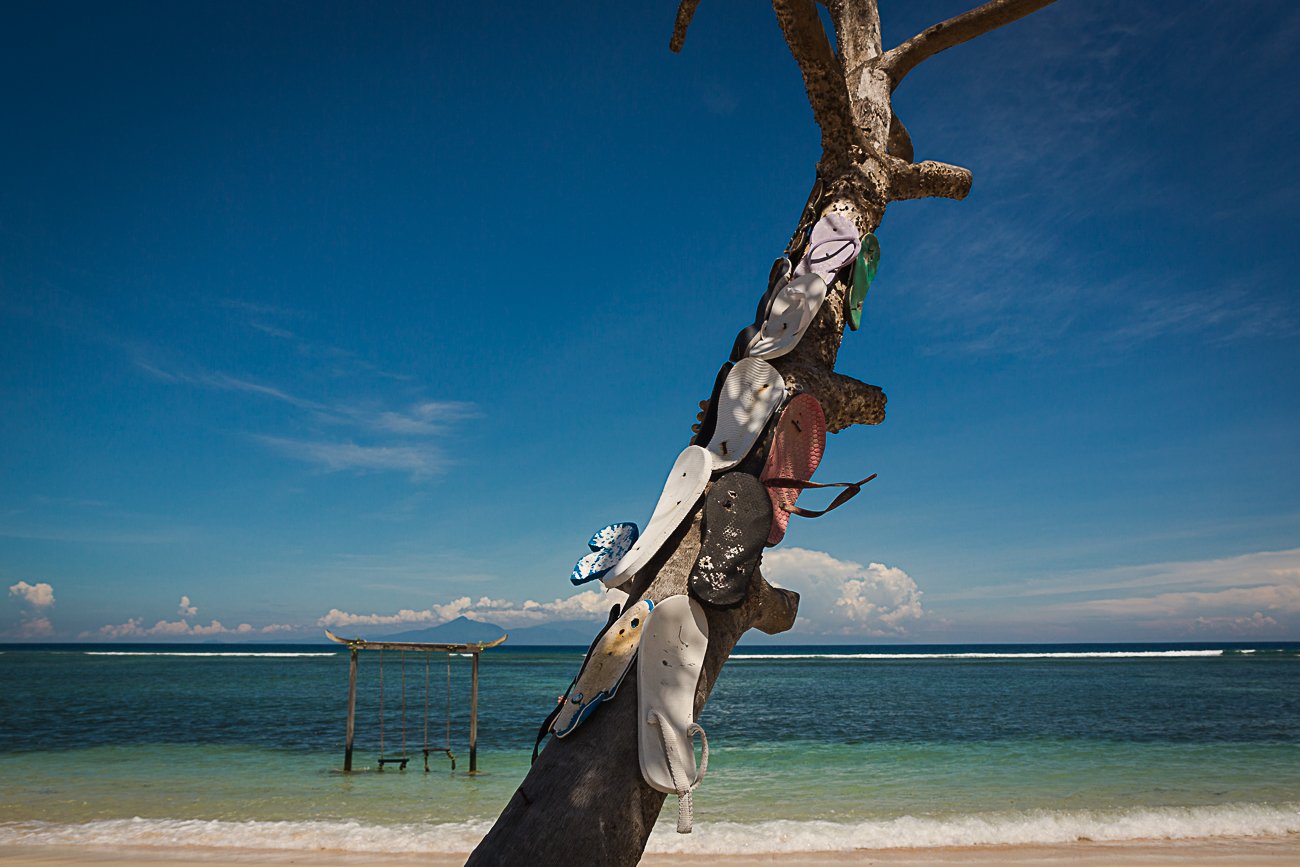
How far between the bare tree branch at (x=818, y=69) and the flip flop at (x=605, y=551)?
1.43 m

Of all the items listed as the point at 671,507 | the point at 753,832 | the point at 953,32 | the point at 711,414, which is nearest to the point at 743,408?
the point at 711,414

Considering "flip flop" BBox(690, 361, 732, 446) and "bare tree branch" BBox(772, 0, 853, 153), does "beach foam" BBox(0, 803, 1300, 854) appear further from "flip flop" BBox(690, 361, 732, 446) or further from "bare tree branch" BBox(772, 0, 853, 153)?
"bare tree branch" BBox(772, 0, 853, 153)

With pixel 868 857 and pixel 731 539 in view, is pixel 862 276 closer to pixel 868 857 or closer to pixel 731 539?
pixel 731 539

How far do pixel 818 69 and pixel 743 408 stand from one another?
1.10m

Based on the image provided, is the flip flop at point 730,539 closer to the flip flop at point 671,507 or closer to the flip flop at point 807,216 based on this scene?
the flip flop at point 671,507

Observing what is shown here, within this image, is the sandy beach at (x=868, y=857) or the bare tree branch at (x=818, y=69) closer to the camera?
Result: the bare tree branch at (x=818, y=69)

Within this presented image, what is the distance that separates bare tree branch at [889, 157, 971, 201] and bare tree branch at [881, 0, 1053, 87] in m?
0.31

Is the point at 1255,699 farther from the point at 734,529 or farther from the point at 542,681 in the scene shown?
the point at 734,529

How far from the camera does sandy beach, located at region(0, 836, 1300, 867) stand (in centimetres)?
688

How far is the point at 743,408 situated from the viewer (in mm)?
2182

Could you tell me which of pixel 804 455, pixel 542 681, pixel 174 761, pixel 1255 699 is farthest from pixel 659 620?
pixel 542 681

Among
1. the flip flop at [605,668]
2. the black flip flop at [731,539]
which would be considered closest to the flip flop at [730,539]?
the black flip flop at [731,539]

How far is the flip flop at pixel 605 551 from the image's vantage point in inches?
79.7

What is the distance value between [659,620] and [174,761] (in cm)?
1568
